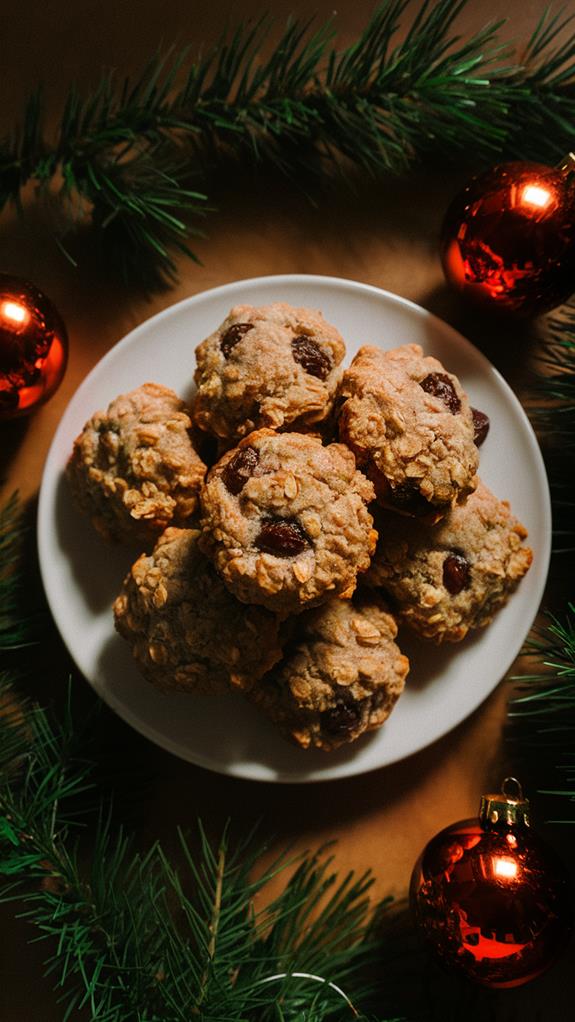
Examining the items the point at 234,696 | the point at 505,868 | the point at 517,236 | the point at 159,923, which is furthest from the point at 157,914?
the point at 517,236

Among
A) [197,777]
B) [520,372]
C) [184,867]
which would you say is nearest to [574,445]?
[520,372]

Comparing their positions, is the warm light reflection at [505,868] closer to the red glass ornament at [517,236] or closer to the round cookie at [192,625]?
the round cookie at [192,625]

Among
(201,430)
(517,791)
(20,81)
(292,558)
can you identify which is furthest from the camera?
(20,81)

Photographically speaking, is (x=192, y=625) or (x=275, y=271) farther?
(x=275, y=271)

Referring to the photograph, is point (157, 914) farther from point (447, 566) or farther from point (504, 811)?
point (447, 566)

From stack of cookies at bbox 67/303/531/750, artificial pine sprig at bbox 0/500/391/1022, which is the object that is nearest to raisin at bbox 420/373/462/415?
stack of cookies at bbox 67/303/531/750

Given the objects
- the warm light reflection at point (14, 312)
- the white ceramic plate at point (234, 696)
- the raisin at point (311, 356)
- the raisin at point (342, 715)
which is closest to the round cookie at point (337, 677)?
the raisin at point (342, 715)

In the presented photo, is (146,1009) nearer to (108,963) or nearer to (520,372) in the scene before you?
(108,963)
